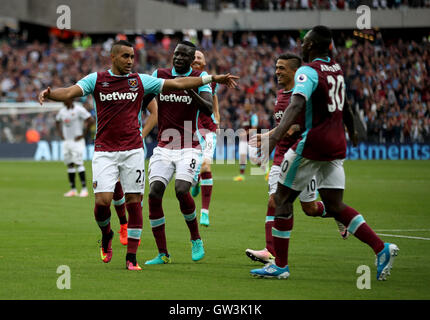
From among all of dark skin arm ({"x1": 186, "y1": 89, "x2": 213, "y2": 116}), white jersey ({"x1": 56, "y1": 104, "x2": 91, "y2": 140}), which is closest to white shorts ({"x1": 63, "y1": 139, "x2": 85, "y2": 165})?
white jersey ({"x1": 56, "y1": 104, "x2": 91, "y2": 140})

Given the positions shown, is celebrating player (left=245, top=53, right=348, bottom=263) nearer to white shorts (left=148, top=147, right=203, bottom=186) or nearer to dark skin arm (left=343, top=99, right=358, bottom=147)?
dark skin arm (left=343, top=99, right=358, bottom=147)

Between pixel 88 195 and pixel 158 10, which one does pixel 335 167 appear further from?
pixel 158 10

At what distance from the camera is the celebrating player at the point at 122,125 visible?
28.6 feet

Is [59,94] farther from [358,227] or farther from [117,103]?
[358,227]

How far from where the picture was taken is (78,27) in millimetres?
47406

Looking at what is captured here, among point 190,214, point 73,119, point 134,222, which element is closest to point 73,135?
point 73,119

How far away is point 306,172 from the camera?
787 cm

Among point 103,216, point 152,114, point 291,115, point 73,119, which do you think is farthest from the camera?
point 73,119

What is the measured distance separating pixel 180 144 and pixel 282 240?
2233 mm

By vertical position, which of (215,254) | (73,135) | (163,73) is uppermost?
(163,73)

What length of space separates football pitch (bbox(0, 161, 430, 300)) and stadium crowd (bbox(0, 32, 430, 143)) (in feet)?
60.1

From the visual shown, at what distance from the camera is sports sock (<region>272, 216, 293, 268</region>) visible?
26.6 ft

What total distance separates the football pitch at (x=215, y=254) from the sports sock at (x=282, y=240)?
22 centimetres

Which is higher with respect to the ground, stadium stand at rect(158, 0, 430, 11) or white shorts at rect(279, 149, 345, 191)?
stadium stand at rect(158, 0, 430, 11)
